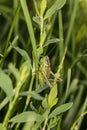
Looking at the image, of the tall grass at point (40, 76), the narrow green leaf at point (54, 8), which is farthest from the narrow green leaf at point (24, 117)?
the narrow green leaf at point (54, 8)

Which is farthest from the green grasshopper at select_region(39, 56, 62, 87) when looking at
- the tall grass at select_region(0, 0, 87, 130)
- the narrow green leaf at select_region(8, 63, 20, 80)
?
the narrow green leaf at select_region(8, 63, 20, 80)

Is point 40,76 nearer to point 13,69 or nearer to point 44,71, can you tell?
point 44,71

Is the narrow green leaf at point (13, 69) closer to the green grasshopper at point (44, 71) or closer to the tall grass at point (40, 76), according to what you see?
the tall grass at point (40, 76)

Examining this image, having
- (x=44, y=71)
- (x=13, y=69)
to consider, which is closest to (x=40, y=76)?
(x=44, y=71)

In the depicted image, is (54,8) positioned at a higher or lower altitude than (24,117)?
higher

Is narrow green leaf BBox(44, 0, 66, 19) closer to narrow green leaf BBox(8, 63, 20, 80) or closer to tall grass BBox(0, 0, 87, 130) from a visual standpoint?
tall grass BBox(0, 0, 87, 130)

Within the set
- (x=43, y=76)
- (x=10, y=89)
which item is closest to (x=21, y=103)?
(x=43, y=76)

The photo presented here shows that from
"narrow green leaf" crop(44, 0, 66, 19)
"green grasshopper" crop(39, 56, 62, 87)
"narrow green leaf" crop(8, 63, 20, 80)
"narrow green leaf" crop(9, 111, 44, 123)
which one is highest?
"narrow green leaf" crop(44, 0, 66, 19)

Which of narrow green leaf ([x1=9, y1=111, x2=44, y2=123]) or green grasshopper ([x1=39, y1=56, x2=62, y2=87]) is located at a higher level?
green grasshopper ([x1=39, y1=56, x2=62, y2=87])

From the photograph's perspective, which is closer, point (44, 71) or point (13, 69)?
point (13, 69)
